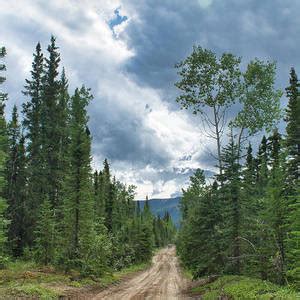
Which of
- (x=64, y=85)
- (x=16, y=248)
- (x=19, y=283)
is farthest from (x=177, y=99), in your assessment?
(x=16, y=248)

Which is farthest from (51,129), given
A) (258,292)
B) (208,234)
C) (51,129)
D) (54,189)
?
(258,292)

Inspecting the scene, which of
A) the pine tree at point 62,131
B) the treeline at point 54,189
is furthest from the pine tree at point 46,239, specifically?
the pine tree at point 62,131

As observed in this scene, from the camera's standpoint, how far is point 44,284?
862 inches

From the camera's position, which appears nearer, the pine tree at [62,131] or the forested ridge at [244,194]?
the forested ridge at [244,194]

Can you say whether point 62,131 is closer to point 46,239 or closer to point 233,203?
point 46,239

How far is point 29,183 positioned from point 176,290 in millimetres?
23275

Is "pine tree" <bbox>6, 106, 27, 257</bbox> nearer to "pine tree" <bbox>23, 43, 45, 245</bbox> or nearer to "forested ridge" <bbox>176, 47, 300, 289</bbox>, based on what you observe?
"pine tree" <bbox>23, 43, 45, 245</bbox>

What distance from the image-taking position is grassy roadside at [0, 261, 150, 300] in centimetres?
1780

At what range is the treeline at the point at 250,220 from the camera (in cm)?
1805

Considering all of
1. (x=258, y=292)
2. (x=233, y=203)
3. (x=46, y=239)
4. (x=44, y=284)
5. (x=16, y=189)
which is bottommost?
(x=44, y=284)

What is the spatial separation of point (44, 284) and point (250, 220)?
12.3m

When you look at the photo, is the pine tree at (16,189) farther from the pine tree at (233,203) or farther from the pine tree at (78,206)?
the pine tree at (233,203)

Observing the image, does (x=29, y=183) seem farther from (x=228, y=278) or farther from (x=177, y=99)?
(x=228, y=278)

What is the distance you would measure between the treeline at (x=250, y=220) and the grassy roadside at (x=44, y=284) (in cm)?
750
